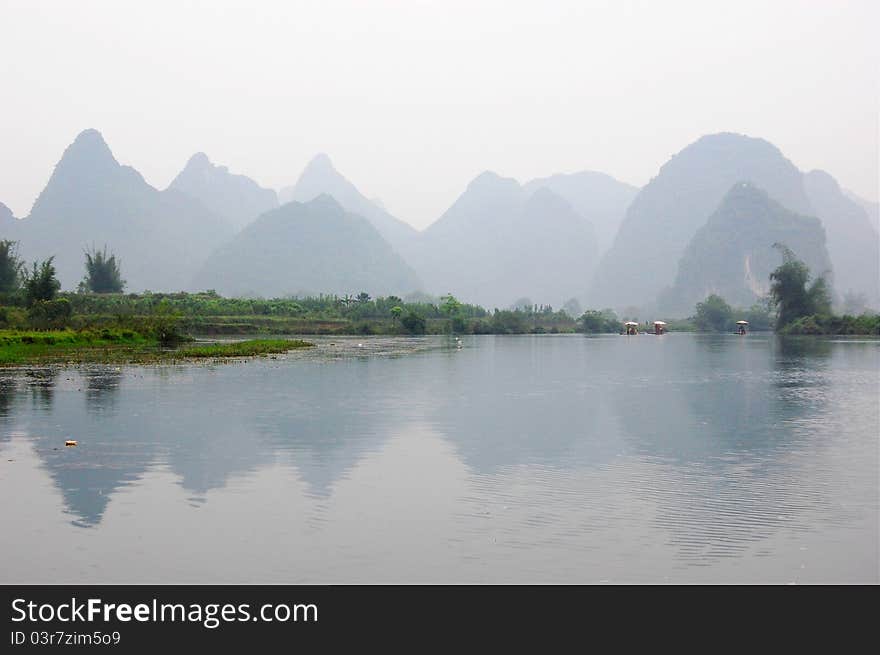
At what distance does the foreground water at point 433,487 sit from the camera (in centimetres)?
1038

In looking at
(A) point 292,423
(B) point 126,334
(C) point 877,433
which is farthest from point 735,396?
(B) point 126,334

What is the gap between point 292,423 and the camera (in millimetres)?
23156

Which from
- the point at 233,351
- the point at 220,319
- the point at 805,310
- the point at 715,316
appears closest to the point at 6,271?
the point at 220,319

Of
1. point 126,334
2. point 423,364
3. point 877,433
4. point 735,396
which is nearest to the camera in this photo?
point 877,433

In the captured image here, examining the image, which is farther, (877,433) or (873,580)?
(877,433)

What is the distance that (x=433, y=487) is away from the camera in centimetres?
1496

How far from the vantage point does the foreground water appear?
10383 mm

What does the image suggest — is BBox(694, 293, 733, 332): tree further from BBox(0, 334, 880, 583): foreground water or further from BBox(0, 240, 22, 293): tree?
BBox(0, 334, 880, 583): foreground water

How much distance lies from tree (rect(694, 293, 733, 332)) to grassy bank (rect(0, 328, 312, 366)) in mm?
117019

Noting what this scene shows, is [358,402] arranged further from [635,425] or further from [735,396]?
[735,396]

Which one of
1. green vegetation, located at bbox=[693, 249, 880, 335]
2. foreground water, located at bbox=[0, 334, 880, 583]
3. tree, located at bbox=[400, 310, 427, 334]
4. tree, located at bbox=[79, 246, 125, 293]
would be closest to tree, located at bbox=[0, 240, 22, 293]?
tree, located at bbox=[79, 246, 125, 293]

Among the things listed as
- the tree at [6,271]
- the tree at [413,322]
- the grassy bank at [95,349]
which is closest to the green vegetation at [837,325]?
the tree at [413,322]

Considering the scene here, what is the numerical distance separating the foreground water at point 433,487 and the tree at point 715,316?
133942 millimetres

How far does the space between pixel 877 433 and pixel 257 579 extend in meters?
18.7
